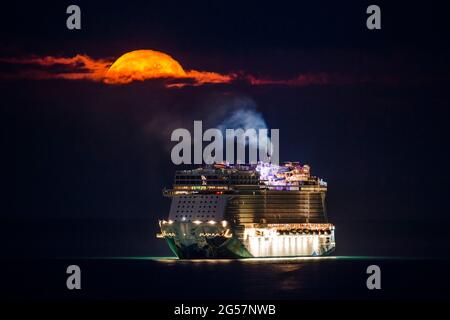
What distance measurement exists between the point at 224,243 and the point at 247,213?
471 centimetres

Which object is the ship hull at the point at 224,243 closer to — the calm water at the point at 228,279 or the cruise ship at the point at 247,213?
the cruise ship at the point at 247,213

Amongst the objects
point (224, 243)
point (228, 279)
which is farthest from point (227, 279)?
point (224, 243)

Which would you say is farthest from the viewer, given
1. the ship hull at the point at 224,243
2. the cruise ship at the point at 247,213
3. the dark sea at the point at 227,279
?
the cruise ship at the point at 247,213

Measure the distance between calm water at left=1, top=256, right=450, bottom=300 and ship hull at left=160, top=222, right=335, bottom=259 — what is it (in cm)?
94

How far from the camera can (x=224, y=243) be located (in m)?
162

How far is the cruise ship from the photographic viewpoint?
163 m

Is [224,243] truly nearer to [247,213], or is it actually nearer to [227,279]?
[247,213]

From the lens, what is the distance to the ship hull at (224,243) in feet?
530

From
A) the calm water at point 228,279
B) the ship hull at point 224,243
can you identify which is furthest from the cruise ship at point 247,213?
the calm water at point 228,279

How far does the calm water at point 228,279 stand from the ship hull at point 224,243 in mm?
941
